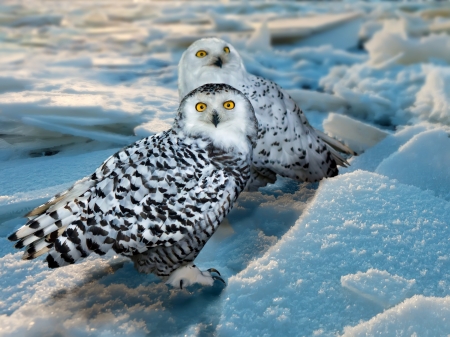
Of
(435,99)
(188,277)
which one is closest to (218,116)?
(188,277)

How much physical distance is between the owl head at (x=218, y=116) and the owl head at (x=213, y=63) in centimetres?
74

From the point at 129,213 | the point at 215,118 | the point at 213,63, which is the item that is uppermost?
the point at 213,63

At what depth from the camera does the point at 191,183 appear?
202cm

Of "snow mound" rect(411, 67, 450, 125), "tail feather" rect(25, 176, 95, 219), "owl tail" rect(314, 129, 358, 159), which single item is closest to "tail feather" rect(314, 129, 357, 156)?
"owl tail" rect(314, 129, 358, 159)

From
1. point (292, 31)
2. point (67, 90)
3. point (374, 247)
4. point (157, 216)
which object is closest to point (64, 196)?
point (157, 216)

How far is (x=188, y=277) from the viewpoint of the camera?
2.12 m

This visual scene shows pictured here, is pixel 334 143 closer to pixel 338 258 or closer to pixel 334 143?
pixel 334 143

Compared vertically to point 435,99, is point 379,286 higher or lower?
lower

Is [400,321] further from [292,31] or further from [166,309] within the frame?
[292,31]

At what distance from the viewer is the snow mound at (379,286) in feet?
6.12

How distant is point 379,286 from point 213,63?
1.52 metres

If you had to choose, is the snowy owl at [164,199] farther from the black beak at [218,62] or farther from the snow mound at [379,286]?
the black beak at [218,62]

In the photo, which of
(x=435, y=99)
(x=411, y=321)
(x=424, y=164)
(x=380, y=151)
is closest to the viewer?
(x=411, y=321)

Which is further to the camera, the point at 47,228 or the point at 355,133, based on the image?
the point at 355,133
